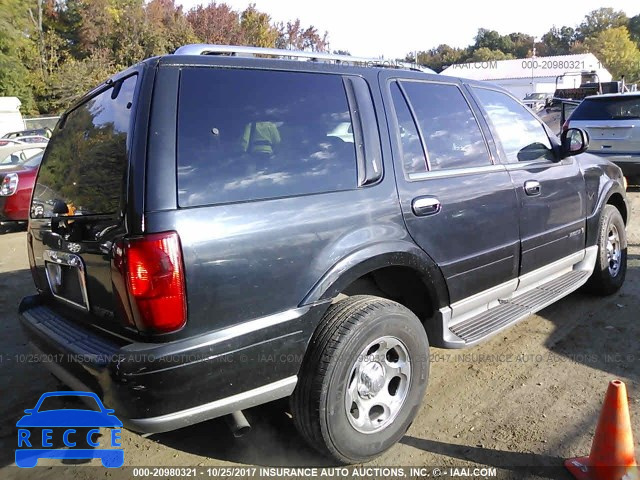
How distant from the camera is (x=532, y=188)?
12.3ft

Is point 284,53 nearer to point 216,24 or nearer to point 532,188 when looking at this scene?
point 532,188

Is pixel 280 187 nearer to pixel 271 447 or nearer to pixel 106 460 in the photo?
pixel 271 447

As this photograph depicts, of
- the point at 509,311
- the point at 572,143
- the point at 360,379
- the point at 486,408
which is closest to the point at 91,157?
the point at 360,379

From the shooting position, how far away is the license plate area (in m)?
2.49

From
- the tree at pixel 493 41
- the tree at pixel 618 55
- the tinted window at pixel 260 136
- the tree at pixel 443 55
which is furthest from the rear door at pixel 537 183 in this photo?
the tree at pixel 493 41

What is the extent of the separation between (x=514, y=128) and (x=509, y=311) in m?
1.37

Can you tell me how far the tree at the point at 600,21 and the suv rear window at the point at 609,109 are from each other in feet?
313

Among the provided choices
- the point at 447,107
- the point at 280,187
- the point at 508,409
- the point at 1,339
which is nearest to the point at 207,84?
the point at 280,187

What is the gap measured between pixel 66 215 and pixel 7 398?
1.61 m

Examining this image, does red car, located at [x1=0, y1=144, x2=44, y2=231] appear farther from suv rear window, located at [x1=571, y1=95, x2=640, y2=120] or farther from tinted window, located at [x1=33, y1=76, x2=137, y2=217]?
suv rear window, located at [x1=571, y1=95, x2=640, y2=120]

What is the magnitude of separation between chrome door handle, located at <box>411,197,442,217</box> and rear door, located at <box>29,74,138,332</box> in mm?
1508

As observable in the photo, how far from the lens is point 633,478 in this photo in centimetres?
244

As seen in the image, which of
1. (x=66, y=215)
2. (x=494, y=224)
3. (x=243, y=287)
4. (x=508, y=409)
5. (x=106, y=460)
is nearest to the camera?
(x=243, y=287)

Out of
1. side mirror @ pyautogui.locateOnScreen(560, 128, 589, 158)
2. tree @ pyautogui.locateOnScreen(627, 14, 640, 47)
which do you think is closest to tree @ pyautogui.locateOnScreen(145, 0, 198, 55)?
side mirror @ pyautogui.locateOnScreen(560, 128, 589, 158)
